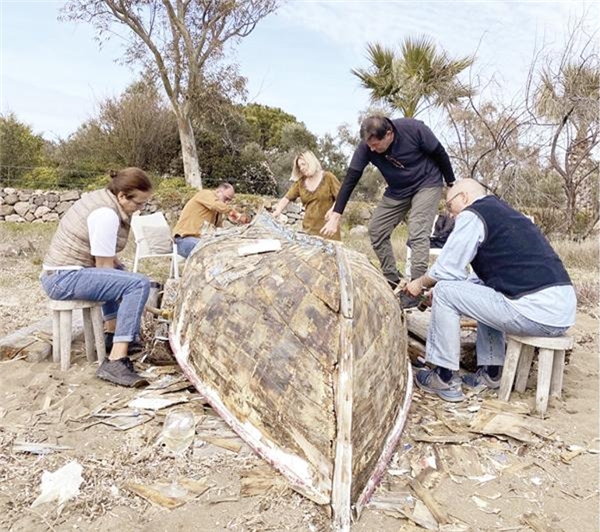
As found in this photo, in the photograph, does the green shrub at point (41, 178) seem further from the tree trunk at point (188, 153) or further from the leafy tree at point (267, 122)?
the leafy tree at point (267, 122)

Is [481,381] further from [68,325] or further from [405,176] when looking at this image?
[68,325]

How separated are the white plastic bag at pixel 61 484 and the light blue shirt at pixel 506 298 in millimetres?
2232

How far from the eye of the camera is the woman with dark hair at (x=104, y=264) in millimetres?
3498

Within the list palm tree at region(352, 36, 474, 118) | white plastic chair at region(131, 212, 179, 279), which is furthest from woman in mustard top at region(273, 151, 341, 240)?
palm tree at region(352, 36, 474, 118)

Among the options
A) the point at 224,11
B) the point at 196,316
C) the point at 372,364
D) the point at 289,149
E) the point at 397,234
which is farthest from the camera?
the point at 289,149

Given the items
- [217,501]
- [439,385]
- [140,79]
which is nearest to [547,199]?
[439,385]

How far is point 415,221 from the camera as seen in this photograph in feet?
14.9

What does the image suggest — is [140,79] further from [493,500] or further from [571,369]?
[493,500]

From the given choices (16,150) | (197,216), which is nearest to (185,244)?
(197,216)

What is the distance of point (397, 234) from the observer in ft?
39.2

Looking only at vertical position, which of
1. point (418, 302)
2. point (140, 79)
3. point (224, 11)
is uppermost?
point (224, 11)

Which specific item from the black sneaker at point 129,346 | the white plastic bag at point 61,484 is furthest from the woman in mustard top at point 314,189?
the white plastic bag at point 61,484

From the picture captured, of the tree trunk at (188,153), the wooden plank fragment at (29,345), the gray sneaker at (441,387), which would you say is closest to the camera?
the gray sneaker at (441,387)

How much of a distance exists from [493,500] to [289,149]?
17.7m
